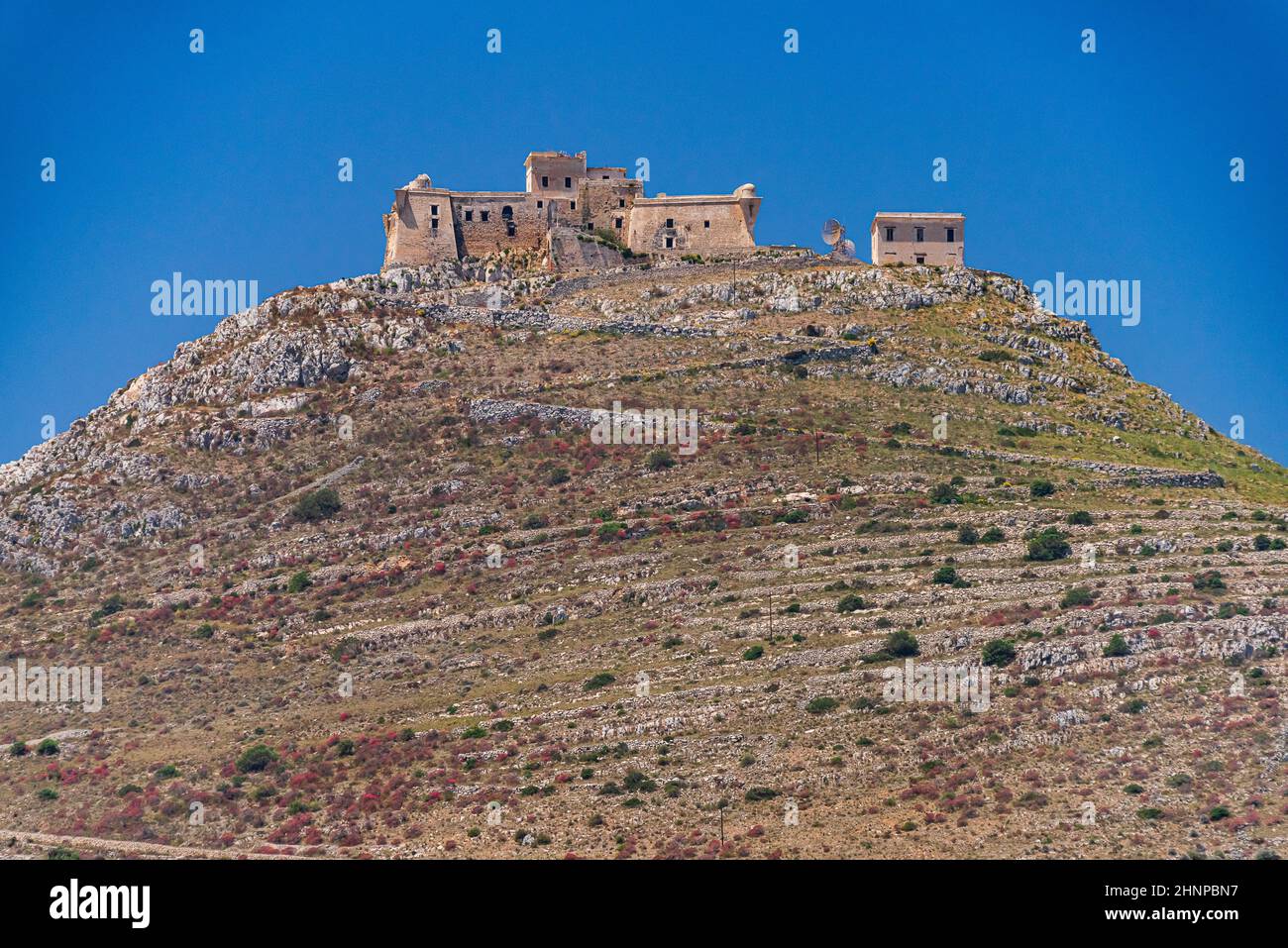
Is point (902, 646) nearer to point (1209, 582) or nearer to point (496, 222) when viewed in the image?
point (1209, 582)

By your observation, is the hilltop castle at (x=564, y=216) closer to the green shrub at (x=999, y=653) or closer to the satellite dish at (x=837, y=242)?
the satellite dish at (x=837, y=242)

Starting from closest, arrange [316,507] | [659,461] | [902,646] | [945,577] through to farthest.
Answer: [902,646]
[945,577]
[316,507]
[659,461]

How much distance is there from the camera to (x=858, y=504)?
245 ft

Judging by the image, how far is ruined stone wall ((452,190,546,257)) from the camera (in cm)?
9994

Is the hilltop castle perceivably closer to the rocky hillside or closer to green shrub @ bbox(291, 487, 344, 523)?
the rocky hillside

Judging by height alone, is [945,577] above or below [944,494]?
below

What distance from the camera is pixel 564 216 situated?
100688mm

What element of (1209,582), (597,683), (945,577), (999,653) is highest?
(945,577)

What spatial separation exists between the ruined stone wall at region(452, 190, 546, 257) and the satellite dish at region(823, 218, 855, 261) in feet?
54.7

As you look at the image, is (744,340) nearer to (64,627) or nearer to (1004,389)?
(1004,389)

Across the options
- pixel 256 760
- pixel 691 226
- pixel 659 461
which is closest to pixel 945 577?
pixel 659 461

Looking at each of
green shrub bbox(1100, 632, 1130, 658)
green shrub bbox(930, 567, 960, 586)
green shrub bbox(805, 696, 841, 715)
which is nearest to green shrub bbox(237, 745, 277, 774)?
green shrub bbox(805, 696, 841, 715)

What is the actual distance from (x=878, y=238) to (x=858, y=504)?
27.4 metres

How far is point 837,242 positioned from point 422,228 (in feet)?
79.2
